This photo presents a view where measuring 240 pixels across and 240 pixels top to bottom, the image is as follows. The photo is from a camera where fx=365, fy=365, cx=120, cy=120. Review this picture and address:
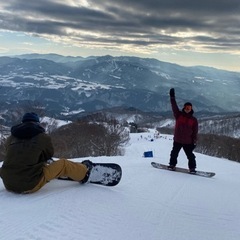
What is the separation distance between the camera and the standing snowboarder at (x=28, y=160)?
6352mm

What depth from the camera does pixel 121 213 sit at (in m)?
5.96

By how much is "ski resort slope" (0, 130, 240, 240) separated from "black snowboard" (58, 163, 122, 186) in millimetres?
149

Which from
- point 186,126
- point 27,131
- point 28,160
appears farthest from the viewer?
point 186,126

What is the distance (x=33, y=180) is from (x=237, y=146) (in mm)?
84015

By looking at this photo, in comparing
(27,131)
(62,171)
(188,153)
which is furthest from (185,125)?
(27,131)

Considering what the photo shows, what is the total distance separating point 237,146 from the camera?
85125 mm

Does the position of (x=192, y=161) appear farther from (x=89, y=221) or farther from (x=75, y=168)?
(x=89, y=221)

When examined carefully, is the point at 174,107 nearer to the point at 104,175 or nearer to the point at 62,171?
the point at 104,175

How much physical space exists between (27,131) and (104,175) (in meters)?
1.86

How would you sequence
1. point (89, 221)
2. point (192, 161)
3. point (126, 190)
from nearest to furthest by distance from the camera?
point (89, 221) → point (126, 190) → point (192, 161)

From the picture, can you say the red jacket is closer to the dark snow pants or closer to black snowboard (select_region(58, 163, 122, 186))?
the dark snow pants

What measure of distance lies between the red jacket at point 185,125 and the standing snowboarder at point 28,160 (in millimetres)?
4858

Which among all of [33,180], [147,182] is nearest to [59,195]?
[33,180]

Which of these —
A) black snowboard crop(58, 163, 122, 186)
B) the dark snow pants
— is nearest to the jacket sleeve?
the dark snow pants
